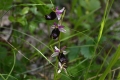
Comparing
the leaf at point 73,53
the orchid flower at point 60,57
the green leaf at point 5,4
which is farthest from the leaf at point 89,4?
the orchid flower at point 60,57

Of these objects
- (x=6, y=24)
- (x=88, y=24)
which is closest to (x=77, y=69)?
(x=88, y=24)

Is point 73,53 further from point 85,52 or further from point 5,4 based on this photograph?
point 5,4

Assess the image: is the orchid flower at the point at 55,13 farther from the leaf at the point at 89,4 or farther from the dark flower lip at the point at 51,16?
the leaf at the point at 89,4

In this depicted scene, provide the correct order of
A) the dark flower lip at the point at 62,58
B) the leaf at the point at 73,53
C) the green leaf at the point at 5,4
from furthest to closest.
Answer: the leaf at the point at 73,53 → the green leaf at the point at 5,4 → the dark flower lip at the point at 62,58

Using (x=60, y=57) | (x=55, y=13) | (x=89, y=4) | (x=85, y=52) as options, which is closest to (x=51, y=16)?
(x=55, y=13)

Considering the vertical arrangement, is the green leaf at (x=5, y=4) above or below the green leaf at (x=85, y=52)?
above

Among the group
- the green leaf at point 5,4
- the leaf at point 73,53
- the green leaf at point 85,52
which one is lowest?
the leaf at point 73,53

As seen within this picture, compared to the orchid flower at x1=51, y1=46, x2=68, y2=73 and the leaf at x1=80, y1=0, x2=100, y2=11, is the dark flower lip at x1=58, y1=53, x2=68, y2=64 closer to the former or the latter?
the orchid flower at x1=51, y1=46, x2=68, y2=73

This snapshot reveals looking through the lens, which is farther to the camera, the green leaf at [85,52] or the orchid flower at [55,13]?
the green leaf at [85,52]

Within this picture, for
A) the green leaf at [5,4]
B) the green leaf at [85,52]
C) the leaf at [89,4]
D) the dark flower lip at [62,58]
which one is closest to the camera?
the dark flower lip at [62,58]

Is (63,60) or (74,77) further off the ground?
(63,60)

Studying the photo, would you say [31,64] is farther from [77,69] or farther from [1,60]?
[77,69]
